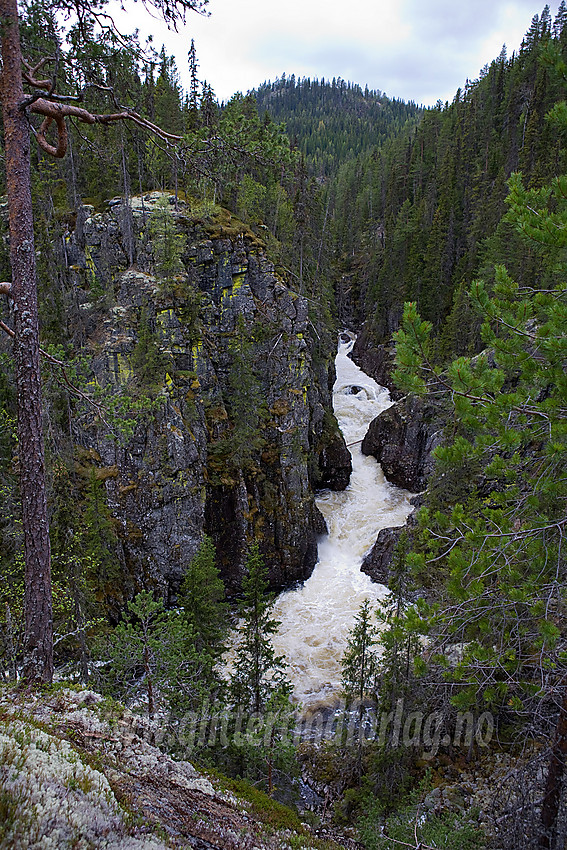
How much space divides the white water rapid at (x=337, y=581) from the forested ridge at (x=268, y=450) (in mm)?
1076

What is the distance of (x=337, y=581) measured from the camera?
23.5 meters

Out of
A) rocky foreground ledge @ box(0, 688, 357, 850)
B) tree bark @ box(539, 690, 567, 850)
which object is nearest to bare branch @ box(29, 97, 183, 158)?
rocky foreground ledge @ box(0, 688, 357, 850)

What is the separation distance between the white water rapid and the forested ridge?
1.08 metres

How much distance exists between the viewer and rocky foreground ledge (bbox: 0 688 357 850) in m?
2.49

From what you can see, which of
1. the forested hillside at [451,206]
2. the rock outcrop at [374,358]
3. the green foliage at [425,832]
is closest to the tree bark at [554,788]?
the green foliage at [425,832]

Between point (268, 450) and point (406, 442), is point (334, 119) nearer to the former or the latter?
point (406, 442)

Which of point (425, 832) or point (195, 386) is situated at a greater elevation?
point (195, 386)

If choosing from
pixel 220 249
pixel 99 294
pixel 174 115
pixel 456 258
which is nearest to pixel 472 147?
pixel 456 258

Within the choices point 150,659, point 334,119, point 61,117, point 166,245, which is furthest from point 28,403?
point 334,119

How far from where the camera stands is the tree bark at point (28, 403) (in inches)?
205

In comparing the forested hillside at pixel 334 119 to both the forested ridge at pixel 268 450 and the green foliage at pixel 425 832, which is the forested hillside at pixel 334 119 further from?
the green foliage at pixel 425 832

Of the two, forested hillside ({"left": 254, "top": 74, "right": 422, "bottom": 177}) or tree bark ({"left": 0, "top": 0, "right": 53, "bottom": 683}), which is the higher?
forested hillside ({"left": 254, "top": 74, "right": 422, "bottom": 177})

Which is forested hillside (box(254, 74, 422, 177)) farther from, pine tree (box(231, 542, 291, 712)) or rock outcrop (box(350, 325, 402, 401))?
pine tree (box(231, 542, 291, 712))

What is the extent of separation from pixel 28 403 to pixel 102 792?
13.2 feet
